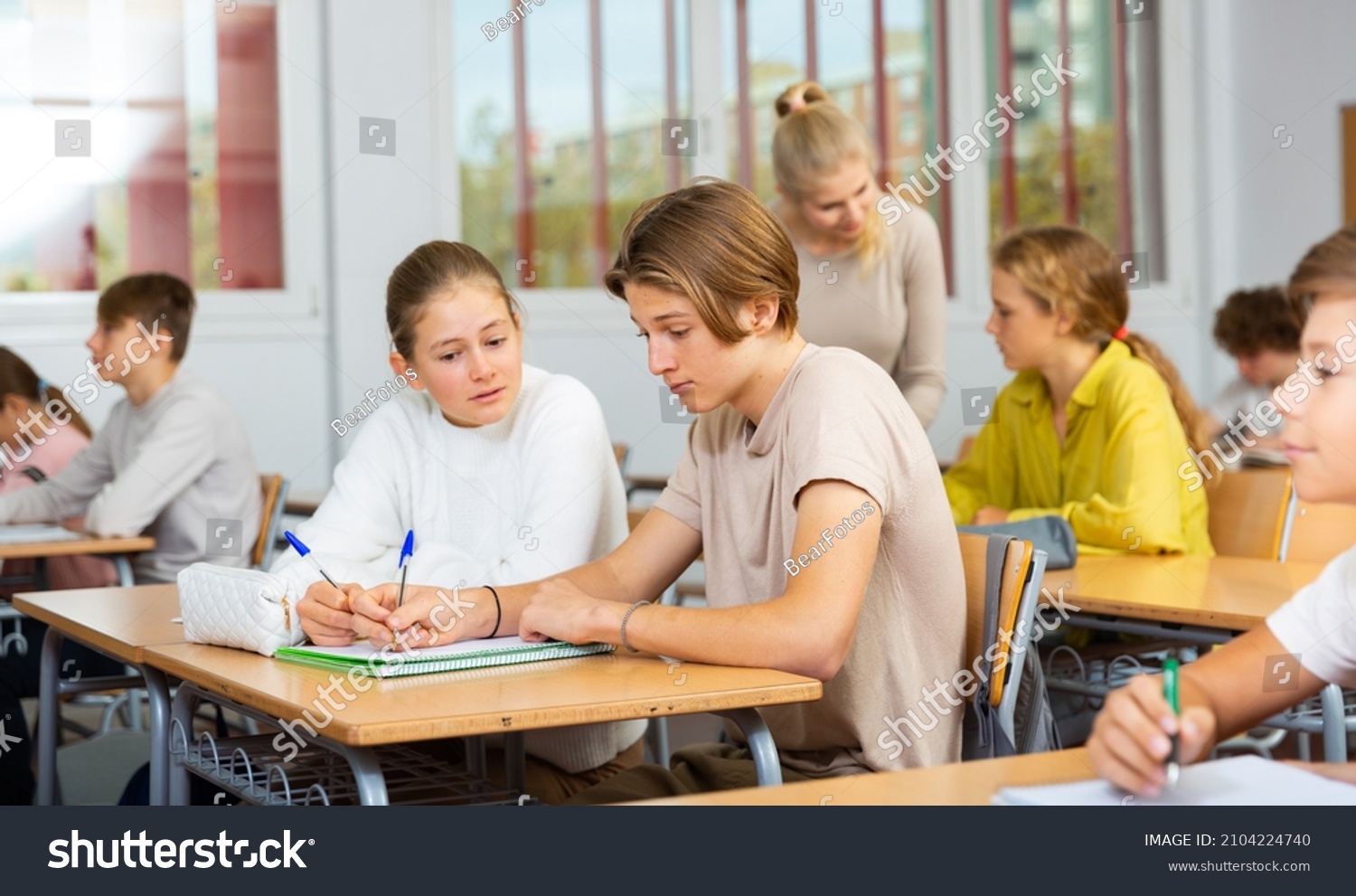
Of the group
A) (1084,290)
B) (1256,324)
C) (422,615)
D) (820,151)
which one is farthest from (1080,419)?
(1256,324)

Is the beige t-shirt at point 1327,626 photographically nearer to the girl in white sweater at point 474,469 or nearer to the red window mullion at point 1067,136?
the girl in white sweater at point 474,469

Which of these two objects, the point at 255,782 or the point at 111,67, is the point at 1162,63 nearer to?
the point at 111,67

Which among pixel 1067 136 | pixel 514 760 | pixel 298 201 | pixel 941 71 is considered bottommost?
pixel 514 760

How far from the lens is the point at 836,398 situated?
1.71 metres

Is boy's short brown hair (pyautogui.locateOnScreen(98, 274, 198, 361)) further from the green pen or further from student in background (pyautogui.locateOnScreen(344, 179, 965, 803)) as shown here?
the green pen

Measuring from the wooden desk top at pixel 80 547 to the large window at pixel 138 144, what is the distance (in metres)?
1.80

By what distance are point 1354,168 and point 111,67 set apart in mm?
5252

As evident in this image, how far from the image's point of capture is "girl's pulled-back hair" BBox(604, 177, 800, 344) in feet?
5.73

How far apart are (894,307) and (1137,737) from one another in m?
2.25

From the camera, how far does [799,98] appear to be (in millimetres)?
3268

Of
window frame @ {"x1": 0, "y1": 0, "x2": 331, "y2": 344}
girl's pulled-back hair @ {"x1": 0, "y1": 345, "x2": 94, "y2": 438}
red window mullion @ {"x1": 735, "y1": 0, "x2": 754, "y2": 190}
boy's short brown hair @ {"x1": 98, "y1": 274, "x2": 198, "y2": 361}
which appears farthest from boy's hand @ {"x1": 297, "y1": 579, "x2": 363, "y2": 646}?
red window mullion @ {"x1": 735, "y1": 0, "x2": 754, "y2": 190}

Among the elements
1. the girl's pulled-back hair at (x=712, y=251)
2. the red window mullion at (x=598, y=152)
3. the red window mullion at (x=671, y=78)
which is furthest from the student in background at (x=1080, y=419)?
the red window mullion at (x=671, y=78)

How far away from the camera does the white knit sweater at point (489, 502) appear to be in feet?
6.95

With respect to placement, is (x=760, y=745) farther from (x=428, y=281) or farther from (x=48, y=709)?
(x=48, y=709)
